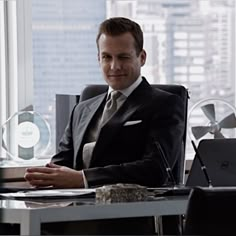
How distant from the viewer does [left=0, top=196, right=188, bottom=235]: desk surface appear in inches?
87.0

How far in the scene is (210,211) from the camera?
74.8 inches

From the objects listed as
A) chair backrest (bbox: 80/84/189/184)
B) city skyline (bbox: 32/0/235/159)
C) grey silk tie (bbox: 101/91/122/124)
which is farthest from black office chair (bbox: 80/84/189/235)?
city skyline (bbox: 32/0/235/159)

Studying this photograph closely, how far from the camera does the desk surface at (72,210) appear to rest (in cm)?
221

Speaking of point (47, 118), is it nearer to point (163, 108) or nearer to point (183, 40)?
point (183, 40)

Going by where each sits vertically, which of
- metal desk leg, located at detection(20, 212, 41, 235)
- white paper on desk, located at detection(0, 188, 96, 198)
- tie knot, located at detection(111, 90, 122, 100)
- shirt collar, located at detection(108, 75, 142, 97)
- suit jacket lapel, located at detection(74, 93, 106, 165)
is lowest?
metal desk leg, located at detection(20, 212, 41, 235)

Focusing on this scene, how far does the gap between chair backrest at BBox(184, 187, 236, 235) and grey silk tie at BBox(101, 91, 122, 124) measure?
1.32m

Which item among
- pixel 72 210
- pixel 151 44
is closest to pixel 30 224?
pixel 72 210

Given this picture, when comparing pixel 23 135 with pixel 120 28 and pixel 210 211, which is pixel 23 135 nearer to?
pixel 120 28

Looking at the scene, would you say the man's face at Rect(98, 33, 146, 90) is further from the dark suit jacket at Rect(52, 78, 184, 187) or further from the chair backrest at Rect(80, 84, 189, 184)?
the chair backrest at Rect(80, 84, 189, 184)

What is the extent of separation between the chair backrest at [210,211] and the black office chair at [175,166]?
2.46ft

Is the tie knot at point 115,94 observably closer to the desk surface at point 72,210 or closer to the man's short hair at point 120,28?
A: the man's short hair at point 120,28

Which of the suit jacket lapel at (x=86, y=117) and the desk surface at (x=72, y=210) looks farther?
the suit jacket lapel at (x=86, y=117)

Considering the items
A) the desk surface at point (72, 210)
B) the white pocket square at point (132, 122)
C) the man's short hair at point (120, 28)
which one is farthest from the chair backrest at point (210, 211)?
the man's short hair at point (120, 28)

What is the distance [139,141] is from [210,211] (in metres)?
1.15
